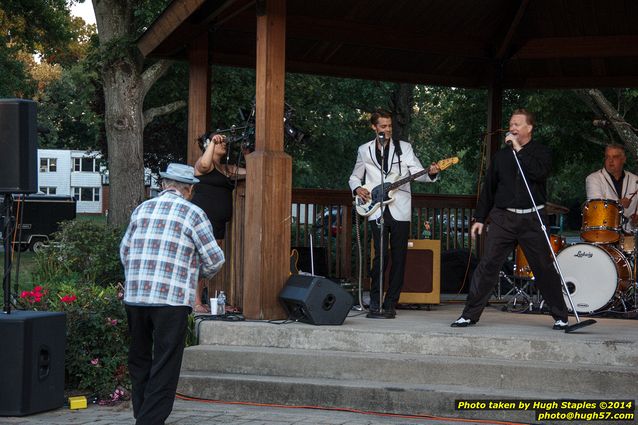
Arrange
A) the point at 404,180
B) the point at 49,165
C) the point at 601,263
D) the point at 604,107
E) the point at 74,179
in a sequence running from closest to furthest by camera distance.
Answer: the point at 404,180 < the point at 601,263 < the point at 604,107 < the point at 49,165 < the point at 74,179

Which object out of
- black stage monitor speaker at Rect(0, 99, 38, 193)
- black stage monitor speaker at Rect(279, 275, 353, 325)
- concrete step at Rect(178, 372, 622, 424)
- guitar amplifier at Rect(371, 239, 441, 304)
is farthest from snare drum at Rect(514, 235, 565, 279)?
black stage monitor speaker at Rect(0, 99, 38, 193)

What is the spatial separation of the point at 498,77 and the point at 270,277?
5333 mm

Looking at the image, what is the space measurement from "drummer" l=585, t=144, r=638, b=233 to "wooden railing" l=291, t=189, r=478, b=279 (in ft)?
6.51

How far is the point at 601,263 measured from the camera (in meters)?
10.4

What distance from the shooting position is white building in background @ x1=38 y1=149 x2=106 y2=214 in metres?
79.4

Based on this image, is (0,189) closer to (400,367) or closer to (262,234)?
(262,234)

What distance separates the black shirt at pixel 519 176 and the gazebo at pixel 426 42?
2.60m

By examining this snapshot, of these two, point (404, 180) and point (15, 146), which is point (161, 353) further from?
point (404, 180)

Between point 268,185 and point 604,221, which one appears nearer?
point 268,185

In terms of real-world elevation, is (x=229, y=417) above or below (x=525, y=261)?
below

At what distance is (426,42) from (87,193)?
246ft

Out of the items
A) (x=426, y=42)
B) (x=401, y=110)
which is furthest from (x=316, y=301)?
(x=401, y=110)

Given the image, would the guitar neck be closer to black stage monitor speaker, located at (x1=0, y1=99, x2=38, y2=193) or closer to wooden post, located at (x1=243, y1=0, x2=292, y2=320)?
wooden post, located at (x1=243, y1=0, x2=292, y2=320)

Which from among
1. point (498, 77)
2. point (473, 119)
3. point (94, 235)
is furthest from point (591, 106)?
point (94, 235)
